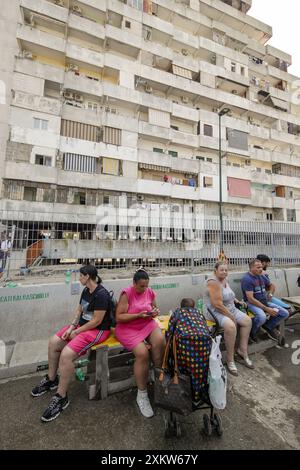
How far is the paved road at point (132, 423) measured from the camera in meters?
2.11

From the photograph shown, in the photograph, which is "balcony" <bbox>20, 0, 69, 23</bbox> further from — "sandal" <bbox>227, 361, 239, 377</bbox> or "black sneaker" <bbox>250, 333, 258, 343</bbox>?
"sandal" <bbox>227, 361, 239, 377</bbox>

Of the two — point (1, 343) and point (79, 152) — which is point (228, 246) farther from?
point (79, 152)

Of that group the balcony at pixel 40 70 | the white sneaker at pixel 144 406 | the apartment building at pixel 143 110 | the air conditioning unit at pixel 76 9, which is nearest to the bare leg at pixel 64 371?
the white sneaker at pixel 144 406

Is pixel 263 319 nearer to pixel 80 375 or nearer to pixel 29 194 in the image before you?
pixel 80 375

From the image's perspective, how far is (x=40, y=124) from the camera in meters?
15.8

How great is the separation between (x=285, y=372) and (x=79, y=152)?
18128mm

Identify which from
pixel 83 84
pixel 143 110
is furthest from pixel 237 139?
pixel 83 84

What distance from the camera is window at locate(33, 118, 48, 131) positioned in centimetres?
1571

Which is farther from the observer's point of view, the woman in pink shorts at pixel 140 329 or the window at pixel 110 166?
the window at pixel 110 166

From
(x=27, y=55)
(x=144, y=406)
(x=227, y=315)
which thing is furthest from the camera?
(x=27, y=55)

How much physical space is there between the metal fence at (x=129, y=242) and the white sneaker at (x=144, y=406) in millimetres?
3402

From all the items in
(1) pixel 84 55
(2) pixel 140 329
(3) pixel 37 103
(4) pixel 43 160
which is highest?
(1) pixel 84 55

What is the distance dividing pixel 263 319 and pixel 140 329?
8.42 ft

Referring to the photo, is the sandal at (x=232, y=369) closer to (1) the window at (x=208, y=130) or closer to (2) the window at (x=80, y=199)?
(2) the window at (x=80, y=199)
